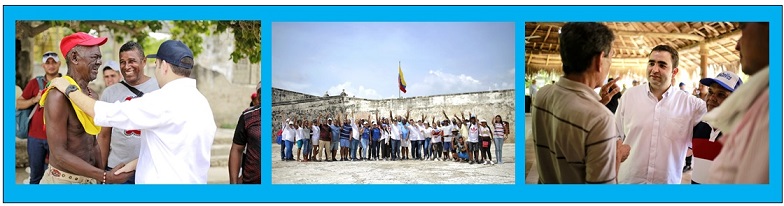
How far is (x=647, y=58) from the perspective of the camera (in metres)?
6.58

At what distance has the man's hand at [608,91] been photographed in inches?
249

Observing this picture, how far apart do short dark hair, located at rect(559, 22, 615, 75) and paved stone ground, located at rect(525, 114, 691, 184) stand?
2.33 ft

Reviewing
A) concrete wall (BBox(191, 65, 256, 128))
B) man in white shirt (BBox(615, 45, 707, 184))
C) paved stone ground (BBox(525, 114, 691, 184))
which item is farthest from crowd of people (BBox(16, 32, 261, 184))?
man in white shirt (BBox(615, 45, 707, 184))

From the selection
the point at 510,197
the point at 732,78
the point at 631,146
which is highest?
the point at 732,78

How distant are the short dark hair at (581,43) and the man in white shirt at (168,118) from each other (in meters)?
2.81

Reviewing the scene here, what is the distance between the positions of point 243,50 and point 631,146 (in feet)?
12.0

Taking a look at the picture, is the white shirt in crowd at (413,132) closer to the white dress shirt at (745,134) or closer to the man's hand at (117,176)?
the man's hand at (117,176)

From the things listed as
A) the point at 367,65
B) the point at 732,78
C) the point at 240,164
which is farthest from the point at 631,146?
the point at 240,164

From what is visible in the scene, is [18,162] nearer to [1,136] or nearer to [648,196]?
[1,136]

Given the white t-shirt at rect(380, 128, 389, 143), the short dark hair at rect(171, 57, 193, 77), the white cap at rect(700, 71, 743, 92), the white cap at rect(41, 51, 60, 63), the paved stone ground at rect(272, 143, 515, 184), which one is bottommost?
the paved stone ground at rect(272, 143, 515, 184)

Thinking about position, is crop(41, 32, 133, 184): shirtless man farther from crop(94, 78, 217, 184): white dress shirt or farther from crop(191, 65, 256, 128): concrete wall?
crop(191, 65, 256, 128): concrete wall

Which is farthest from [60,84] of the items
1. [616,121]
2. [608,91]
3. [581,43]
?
[616,121]

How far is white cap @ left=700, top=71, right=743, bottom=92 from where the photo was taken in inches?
257

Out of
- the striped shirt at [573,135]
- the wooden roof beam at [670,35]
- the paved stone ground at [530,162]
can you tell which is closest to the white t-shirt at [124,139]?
the paved stone ground at [530,162]
